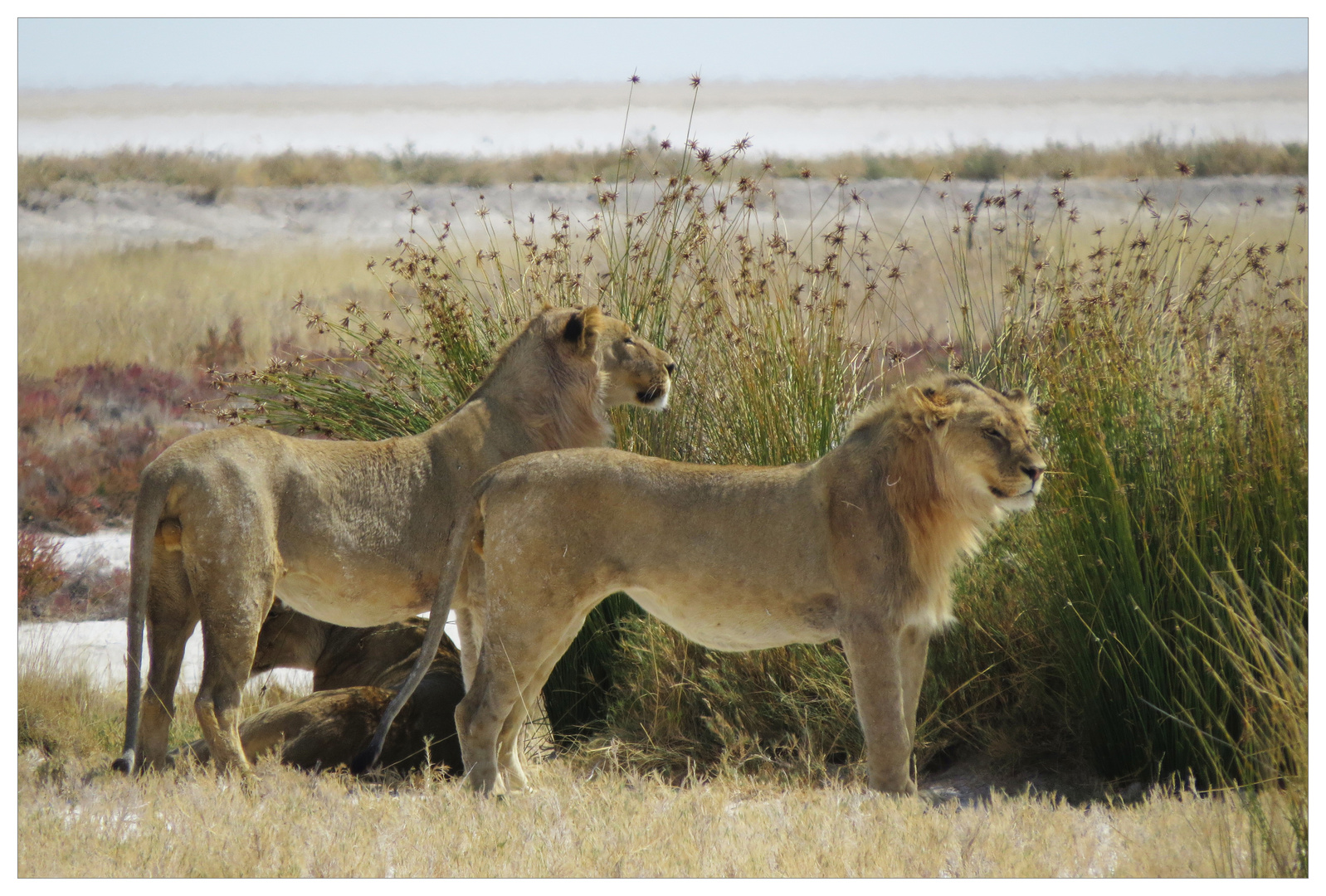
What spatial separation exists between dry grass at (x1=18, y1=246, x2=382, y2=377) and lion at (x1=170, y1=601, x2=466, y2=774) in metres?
14.4

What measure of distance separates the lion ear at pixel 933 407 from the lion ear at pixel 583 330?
1.81 meters

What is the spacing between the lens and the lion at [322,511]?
17.7ft

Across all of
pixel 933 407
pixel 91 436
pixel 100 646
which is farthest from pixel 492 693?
pixel 91 436

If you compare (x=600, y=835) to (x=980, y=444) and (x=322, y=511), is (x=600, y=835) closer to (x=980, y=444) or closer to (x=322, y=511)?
(x=322, y=511)

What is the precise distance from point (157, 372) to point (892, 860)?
20329 millimetres

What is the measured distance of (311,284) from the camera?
90.7ft

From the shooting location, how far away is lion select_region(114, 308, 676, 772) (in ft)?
17.7

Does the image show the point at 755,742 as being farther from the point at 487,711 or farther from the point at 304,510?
the point at 304,510

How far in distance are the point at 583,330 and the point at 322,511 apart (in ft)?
5.07

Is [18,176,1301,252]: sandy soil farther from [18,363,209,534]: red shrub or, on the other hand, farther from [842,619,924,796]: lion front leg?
[842,619,924,796]: lion front leg

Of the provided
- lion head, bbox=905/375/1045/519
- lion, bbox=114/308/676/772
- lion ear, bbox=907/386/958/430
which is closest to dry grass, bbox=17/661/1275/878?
lion, bbox=114/308/676/772

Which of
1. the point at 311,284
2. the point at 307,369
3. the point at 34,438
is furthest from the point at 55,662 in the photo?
the point at 311,284

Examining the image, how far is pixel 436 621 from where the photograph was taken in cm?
532
